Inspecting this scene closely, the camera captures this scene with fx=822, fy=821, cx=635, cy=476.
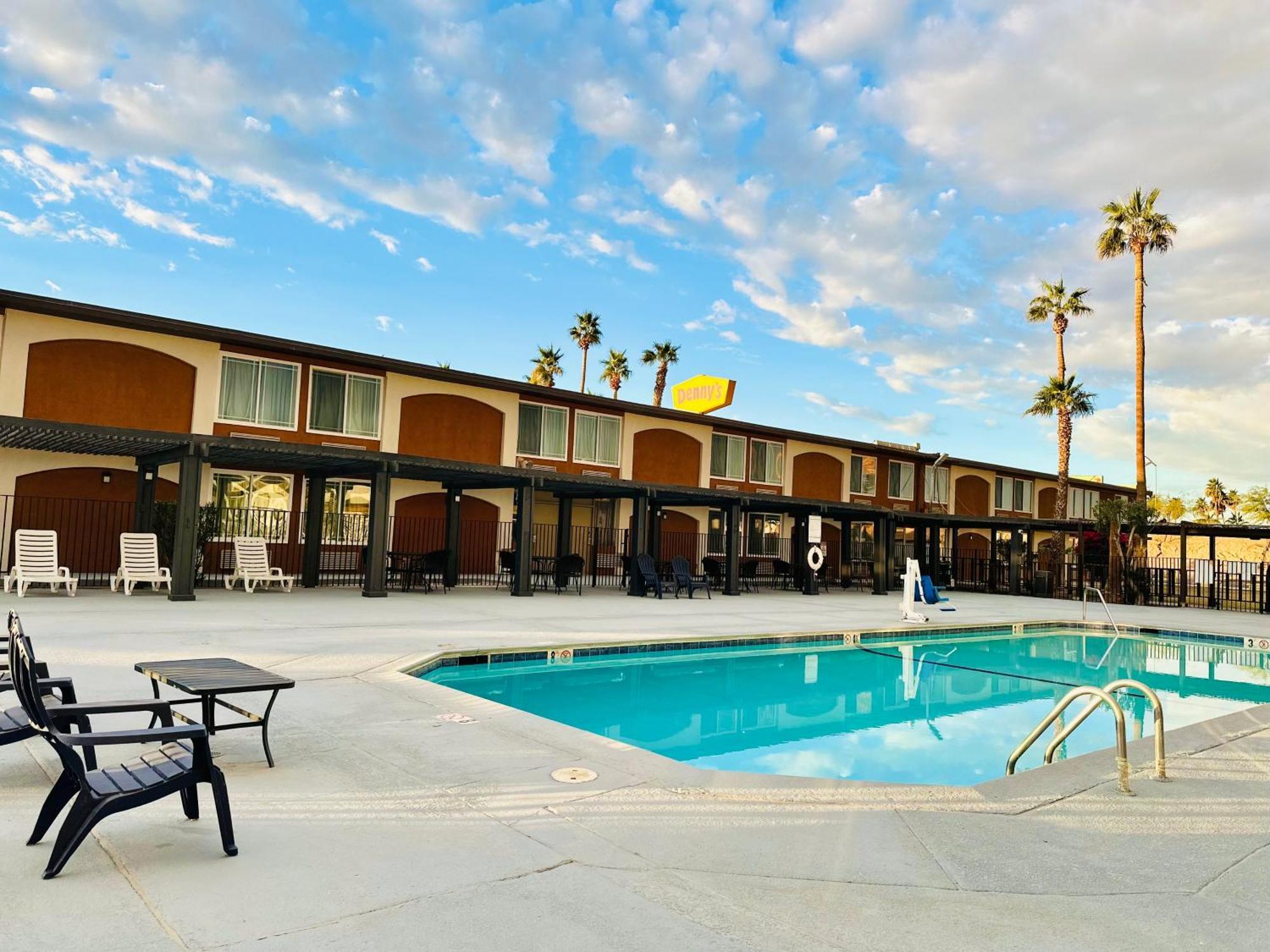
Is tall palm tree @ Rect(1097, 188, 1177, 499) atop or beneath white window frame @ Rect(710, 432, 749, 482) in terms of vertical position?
atop

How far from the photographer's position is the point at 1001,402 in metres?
42.1

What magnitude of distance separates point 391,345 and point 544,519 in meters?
10.5

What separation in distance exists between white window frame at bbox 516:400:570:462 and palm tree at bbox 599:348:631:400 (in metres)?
21.0

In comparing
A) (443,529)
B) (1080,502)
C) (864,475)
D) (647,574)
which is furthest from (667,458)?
(1080,502)

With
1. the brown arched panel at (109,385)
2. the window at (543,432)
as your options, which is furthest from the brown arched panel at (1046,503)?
the brown arched panel at (109,385)

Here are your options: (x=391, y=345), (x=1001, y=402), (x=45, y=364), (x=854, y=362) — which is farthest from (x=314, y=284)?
(x=1001, y=402)

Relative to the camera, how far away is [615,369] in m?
46.4

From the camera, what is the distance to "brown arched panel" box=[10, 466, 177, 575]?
58.0 feet

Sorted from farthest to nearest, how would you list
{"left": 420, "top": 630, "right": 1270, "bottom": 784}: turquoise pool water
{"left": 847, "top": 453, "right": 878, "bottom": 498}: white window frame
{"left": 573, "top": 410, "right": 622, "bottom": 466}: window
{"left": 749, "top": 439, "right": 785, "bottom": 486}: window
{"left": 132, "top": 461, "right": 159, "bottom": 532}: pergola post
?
{"left": 847, "top": 453, "right": 878, "bottom": 498}: white window frame, {"left": 749, "top": 439, "right": 785, "bottom": 486}: window, {"left": 573, "top": 410, "right": 622, "bottom": 466}: window, {"left": 132, "top": 461, "right": 159, "bottom": 532}: pergola post, {"left": 420, "top": 630, "right": 1270, "bottom": 784}: turquoise pool water

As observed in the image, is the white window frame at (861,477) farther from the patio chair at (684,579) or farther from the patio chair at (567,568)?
the patio chair at (567,568)

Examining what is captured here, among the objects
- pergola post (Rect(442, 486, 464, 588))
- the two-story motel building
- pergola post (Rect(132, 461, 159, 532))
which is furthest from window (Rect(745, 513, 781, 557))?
pergola post (Rect(132, 461, 159, 532))

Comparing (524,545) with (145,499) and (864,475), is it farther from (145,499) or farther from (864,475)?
(864,475)

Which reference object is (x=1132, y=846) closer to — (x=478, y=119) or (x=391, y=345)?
(x=478, y=119)

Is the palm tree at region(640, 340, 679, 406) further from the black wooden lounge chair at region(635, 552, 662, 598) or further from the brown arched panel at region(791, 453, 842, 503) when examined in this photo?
the black wooden lounge chair at region(635, 552, 662, 598)
